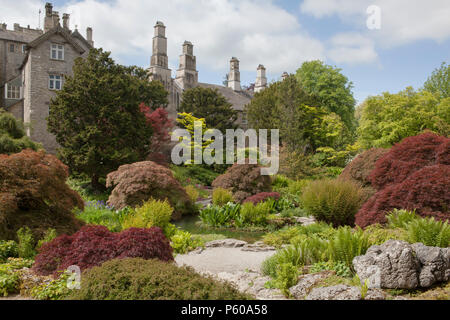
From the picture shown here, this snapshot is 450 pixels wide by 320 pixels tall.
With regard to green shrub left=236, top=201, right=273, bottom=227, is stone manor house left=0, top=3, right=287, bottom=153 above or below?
above

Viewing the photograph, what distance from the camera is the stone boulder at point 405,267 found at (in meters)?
4.41

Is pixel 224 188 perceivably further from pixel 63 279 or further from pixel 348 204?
pixel 63 279

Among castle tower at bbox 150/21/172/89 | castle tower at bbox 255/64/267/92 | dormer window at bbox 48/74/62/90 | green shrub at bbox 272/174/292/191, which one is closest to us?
green shrub at bbox 272/174/292/191

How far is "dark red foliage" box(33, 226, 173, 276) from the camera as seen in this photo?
196 inches

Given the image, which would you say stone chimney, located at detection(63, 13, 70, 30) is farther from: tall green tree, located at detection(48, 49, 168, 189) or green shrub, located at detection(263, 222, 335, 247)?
green shrub, located at detection(263, 222, 335, 247)

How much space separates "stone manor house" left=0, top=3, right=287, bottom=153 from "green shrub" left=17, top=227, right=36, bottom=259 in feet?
55.6

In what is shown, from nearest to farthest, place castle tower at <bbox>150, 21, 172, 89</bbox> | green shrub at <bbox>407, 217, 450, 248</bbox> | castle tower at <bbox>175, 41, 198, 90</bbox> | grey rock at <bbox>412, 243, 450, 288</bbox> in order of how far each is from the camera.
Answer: grey rock at <bbox>412, 243, 450, 288</bbox> → green shrub at <bbox>407, 217, 450, 248</bbox> → castle tower at <bbox>150, 21, 172, 89</bbox> → castle tower at <bbox>175, 41, 198, 90</bbox>

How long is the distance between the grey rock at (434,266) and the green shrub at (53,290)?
4592mm

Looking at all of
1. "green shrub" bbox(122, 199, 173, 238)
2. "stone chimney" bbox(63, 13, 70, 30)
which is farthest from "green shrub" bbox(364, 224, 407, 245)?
"stone chimney" bbox(63, 13, 70, 30)

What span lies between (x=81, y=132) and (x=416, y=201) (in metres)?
15.1

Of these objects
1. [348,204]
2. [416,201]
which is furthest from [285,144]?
[416,201]
